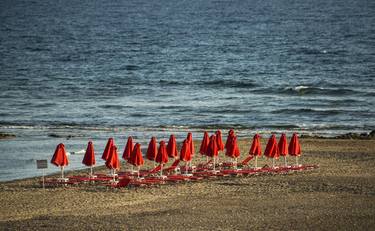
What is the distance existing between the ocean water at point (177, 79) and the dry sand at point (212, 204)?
5.82m

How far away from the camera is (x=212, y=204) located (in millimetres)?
28375

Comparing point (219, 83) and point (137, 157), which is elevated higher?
point (219, 83)

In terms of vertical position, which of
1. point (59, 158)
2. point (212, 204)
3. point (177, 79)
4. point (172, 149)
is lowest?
point (212, 204)

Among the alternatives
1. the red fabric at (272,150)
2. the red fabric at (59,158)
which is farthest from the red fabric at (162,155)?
the red fabric at (272,150)

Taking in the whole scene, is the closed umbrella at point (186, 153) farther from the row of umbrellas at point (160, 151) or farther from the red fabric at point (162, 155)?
the red fabric at point (162, 155)

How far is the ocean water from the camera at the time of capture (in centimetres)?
5106

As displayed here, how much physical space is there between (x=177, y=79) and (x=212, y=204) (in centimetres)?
5420

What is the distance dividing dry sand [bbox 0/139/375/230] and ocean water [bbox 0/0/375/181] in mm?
5820

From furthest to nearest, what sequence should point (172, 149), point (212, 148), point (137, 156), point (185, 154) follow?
point (212, 148) → point (172, 149) → point (185, 154) → point (137, 156)

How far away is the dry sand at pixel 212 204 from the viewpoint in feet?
84.0

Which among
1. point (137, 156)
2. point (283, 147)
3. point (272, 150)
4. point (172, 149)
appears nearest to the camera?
point (137, 156)

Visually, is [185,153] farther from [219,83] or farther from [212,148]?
[219,83]

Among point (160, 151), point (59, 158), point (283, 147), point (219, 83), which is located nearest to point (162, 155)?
point (160, 151)

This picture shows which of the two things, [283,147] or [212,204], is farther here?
[283,147]
